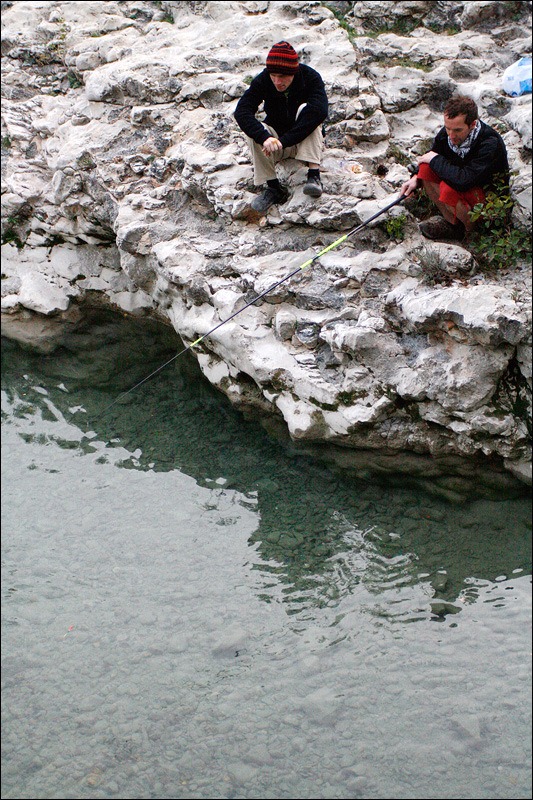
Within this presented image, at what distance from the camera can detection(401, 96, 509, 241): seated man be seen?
550 cm

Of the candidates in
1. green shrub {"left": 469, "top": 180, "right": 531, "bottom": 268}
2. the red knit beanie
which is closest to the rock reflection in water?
green shrub {"left": 469, "top": 180, "right": 531, "bottom": 268}

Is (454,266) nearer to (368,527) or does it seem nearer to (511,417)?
(511,417)

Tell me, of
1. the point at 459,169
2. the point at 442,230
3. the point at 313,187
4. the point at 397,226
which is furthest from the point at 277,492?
the point at 459,169

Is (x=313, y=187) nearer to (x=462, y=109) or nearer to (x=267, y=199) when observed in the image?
(x=267, y=199)

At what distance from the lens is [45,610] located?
574 cm

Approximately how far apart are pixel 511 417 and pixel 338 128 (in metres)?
3.39

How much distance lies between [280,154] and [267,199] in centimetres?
44

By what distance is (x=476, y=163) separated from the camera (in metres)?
5.57

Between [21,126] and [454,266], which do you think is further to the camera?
[21,126]

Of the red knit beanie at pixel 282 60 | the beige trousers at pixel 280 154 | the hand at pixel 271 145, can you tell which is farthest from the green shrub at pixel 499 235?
the red knit beanie at pixel 282 60

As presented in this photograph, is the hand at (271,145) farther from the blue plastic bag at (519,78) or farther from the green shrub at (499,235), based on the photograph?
the blue plastic bag at (519,78)

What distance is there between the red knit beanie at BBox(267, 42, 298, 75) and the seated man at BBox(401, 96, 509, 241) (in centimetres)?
146

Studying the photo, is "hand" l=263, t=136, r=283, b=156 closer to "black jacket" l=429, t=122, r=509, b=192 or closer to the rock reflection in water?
"black jacket" l=429, t=122, r=509, b=192

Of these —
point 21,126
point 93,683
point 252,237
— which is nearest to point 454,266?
point 252,237
